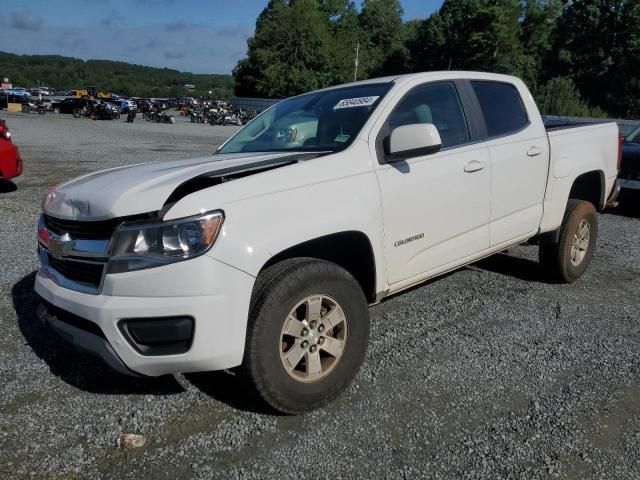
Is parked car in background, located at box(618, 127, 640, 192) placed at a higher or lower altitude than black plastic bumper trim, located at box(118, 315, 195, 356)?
higher

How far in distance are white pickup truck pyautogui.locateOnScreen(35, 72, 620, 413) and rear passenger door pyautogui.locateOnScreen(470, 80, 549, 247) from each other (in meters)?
0.02

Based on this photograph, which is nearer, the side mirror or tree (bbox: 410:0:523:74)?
the side mirror

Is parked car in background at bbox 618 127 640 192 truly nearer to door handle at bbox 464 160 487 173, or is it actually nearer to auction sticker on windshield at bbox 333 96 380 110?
door handle at bbox 464 160 487 173

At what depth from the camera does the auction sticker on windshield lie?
142 inches

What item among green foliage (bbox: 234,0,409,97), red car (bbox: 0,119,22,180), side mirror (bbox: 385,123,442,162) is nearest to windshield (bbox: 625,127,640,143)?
side mirror (bbox: 385,123,442,162)

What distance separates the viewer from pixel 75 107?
4325 cm

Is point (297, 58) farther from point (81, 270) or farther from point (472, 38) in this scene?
point (81, 270)

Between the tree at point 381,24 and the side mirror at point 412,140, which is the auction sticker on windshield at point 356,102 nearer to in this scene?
the side mirror at point 412,140

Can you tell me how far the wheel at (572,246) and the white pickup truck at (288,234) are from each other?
917 mm

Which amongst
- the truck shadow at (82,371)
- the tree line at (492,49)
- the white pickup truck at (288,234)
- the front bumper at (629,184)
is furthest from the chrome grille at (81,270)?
the tree line at (492,49)

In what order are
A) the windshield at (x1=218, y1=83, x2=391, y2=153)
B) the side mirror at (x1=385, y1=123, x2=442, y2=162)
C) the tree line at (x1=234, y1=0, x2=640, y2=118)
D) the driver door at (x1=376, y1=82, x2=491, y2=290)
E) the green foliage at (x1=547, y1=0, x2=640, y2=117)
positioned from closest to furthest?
1. the side mirror at (x1=385, y1=123, x2=442, y2=162)
2. the driver door at (x1=376, y1=82, x2=491, y2=290)
3. the windshield at (x1=218, y1=83, x2=391, y2=153)
4. the green foliage at (x1=547, y1=0, x2=640, y2=117)
5. the tree line at (x1=234, y1=0, x2=640, y2=118)

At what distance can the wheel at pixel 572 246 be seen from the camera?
195 inches

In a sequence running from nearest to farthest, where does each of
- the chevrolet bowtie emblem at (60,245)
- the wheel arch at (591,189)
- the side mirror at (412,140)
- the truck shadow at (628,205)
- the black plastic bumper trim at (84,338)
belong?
1. the black plastic bumper trim at (84,338)
2. the chevrolet bowtie emblem at (60,245)
3. the side mirror at (412,140)
4. the wheel arch at (591,189)
5. the truck shadow at (628,205)

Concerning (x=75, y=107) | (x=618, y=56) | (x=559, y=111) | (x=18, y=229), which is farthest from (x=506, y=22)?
(x=18, y=229)
